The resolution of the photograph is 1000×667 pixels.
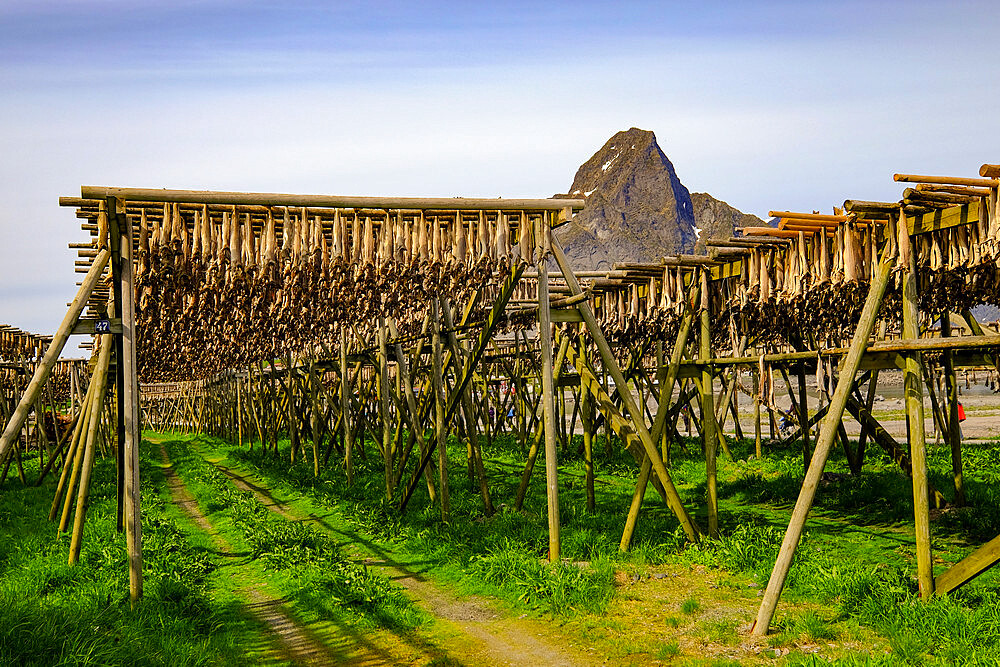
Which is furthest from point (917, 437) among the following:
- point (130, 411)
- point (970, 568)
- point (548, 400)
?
point (130, 411)

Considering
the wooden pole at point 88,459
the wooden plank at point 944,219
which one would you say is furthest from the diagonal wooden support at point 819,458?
the wooden pole at point 88,459

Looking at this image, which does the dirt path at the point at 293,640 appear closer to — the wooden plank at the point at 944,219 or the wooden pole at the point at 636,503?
the wooden pole at the point at 636,503

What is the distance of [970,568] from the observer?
6.05 meters

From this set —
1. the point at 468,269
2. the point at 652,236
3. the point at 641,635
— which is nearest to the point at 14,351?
the point at 468,269

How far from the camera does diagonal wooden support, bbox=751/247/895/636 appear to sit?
6.18 meters

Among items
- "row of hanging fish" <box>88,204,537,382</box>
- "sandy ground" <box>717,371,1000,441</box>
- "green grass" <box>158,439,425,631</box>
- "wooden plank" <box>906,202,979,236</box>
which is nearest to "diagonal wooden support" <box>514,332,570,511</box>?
"row of hanging fish" <box>88,204,537,382</box>

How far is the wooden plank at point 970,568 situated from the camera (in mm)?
5906

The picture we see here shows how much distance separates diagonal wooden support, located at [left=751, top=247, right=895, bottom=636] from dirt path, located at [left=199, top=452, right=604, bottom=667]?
58.7 inches

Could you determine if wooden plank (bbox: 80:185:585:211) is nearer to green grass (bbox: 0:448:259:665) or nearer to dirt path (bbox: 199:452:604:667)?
green grass (bbox: 0:448:259:665)

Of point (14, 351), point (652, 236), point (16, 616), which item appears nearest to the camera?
point (16, 616)

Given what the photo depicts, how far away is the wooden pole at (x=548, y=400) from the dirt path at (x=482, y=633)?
117cm

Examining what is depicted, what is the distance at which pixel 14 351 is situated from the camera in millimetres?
18844

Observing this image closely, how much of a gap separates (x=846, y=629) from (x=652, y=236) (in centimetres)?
12515

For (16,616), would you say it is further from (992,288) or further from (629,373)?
(629,373)
